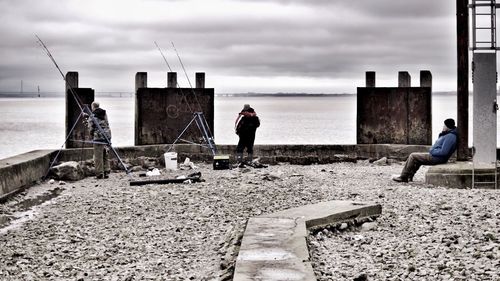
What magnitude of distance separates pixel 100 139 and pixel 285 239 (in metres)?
8.85

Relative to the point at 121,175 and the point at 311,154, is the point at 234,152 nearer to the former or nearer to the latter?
the point at 311,154

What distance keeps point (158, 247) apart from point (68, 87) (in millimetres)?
9501

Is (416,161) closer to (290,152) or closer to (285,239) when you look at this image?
(290,152)

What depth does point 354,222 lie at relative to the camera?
9.11 meters

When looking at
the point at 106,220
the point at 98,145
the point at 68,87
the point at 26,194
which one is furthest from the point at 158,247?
the point at 68,87

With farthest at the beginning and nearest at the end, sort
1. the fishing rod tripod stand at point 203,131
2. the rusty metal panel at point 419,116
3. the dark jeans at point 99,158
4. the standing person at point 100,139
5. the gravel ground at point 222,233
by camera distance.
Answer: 1. the rusty metal panel at point 419,116
2. the fishing rod tripod stand at point 203,131
3. the dark jeans at point 99,158
4. the standing person at point 100,139
5. the gravel ground at point 222,233

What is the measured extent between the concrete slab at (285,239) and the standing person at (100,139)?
6973 mm

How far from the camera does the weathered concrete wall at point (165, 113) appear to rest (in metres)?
18.4

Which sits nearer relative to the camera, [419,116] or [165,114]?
[419,116]

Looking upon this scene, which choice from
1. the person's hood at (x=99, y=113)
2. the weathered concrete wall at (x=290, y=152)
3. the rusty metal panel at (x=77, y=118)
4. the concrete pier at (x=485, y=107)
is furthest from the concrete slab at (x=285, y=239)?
the rusty metal panel at (x=77, y=118)

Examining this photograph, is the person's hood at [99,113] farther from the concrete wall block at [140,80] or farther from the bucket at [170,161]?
→ the concrete wall block at [140,80]

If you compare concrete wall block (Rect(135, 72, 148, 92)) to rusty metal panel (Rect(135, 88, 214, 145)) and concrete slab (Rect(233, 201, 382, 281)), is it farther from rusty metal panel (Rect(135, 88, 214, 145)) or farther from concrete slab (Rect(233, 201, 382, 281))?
concrete slab (Rect(233, 201, 382, 281))

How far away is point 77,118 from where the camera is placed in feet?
56.7

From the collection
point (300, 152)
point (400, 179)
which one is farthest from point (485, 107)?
point (300, 152)
